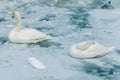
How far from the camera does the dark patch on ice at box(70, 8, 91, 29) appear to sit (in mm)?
9719

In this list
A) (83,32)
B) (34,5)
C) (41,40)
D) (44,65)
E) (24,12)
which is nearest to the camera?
(44,65)

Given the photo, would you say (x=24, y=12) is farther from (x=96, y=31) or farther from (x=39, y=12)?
(x=96, y=31)

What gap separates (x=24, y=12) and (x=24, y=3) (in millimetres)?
1009

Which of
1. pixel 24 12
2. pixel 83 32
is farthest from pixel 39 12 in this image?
pixel 83 32

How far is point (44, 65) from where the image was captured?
7.19 metres

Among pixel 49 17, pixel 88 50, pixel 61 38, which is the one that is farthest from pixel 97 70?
pixel 49 17

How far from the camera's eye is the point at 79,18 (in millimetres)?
10305

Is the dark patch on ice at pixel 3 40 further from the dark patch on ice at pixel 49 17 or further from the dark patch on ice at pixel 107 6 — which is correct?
the dark patch on ice at pixel 107 6

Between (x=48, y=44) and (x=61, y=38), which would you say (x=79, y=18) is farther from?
(x=48, y=44)

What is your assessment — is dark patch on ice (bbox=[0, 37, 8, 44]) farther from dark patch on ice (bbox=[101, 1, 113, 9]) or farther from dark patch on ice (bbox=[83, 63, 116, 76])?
dark patch on ice (bbox=[101, 1, 113, 9])

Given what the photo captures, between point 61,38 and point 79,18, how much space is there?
5.94 feet

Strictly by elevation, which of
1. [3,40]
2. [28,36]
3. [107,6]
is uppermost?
[28,36]

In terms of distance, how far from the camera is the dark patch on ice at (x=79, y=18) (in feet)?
31.9

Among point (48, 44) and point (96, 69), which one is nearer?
point (96, 69)
